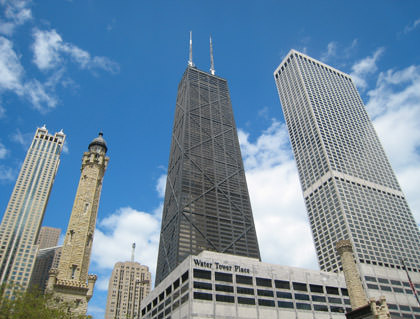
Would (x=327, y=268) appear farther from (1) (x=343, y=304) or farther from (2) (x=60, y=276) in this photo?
(2) (x=60, y=276)

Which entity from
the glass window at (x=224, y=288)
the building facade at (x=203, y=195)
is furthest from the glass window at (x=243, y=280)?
the building facade at (x=203, y=195)

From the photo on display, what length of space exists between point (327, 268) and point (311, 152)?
63.7 m

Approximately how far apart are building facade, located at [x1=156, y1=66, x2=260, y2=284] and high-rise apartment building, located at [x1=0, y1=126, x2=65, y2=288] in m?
67.9

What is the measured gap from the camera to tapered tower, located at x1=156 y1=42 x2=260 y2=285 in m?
145

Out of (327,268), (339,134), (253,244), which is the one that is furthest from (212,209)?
(339,134)

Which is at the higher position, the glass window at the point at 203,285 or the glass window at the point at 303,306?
the glass window at the point at 203,285

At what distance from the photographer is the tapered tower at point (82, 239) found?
149 ft

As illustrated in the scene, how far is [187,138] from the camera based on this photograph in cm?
17812

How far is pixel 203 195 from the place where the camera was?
160 m

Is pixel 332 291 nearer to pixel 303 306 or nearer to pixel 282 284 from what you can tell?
pixel 303 306

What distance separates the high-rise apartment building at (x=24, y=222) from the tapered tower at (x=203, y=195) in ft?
222

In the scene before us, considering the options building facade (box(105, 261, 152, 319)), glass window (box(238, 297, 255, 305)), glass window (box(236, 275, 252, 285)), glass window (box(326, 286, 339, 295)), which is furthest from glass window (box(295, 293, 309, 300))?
building facade (box(105, 261, 152, 319))

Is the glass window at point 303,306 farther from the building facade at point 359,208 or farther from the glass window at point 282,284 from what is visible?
the building facade at point 359,208

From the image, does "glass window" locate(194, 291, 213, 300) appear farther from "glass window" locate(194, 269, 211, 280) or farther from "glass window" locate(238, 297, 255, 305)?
"glass window" locate(238, 297, 255, 305)
